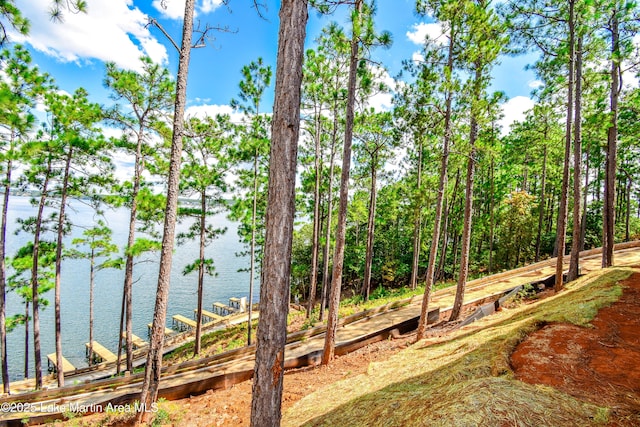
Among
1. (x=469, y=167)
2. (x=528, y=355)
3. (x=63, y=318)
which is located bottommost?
(x=63, y=318)

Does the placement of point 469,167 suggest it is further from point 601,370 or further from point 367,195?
point 367,195

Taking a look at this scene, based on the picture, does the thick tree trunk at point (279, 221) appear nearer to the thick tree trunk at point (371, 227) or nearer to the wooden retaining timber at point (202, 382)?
the wooden retaining timber at point (202, 382)

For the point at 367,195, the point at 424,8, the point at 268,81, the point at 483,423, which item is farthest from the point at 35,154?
the point at 367,195

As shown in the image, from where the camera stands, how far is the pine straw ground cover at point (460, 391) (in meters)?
2.65

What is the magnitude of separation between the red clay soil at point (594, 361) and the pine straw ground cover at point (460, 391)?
0.19 metres

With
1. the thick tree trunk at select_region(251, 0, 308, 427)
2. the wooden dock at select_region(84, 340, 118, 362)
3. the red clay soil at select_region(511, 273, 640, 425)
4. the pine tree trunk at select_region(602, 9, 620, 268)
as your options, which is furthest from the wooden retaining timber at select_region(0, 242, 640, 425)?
the wooden dock at select_region(84, 340, 118, 362)

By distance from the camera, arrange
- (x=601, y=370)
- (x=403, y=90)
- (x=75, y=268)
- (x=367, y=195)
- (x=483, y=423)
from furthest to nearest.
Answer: (x=75, y=268) < (x=367, y=195) < (x=403, y=90) < (x=601, y=370) < (x=483, y=423)

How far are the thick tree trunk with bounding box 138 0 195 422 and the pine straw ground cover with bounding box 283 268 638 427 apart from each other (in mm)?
3006

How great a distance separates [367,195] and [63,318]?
32729 millimetres

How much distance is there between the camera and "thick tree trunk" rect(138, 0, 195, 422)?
5.77 meters

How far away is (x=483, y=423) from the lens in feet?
8.28

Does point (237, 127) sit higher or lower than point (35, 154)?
higher

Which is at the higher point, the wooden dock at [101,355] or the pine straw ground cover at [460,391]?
the pine straw ground cover at [460,391]

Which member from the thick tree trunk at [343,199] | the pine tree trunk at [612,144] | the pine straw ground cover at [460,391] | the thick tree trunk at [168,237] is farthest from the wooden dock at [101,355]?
the pine tree trunk at [612,144]
